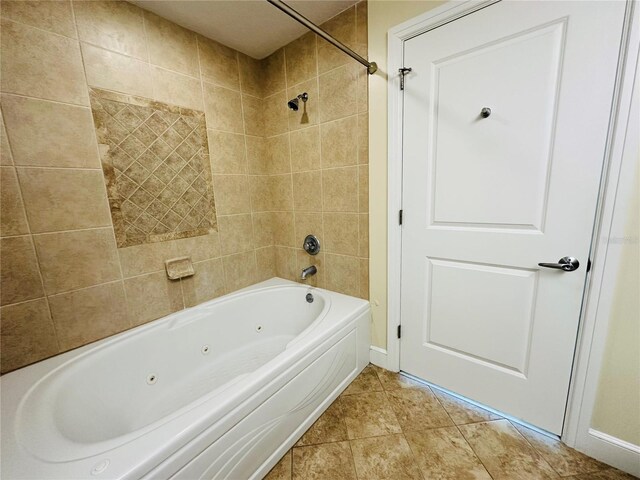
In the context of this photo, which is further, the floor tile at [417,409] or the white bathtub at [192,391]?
the floor tile at [417,409]

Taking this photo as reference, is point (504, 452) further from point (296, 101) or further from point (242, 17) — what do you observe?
point (242, 17)

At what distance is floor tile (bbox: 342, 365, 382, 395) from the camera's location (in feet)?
5.05

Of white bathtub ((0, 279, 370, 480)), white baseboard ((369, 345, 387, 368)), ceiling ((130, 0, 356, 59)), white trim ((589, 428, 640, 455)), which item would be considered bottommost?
white baseboard ((369, 345, 387, 368))

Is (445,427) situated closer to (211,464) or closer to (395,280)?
(395,280)

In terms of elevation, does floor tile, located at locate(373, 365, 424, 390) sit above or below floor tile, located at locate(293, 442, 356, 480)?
above

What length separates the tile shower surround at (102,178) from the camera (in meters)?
1.12

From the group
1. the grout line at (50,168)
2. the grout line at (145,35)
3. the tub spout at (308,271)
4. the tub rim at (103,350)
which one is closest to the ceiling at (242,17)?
the grout line at (145,35)

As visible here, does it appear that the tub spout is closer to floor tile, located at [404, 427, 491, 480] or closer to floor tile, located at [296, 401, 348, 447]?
floor tile, located at [296, 401, 348, 447]

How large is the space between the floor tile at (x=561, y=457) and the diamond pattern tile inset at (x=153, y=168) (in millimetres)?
2163

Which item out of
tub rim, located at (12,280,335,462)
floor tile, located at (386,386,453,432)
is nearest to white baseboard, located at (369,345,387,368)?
floor tile, located at (386,386,453,432)

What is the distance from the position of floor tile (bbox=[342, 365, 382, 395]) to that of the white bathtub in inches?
1.9

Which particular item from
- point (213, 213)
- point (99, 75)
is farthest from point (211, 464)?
point (99, 75)

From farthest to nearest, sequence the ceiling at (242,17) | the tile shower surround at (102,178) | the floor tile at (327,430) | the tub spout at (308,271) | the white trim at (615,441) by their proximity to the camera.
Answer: the tub spout at (308,271) → the ceiling at (242,17) → the floor tile at (327,430) → the tile shower surround at (102,178) → the white trim at (615,441)

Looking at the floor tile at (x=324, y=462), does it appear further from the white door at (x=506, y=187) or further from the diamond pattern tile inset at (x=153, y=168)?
the diamond pattern tile inset at (x=153, y=168)
